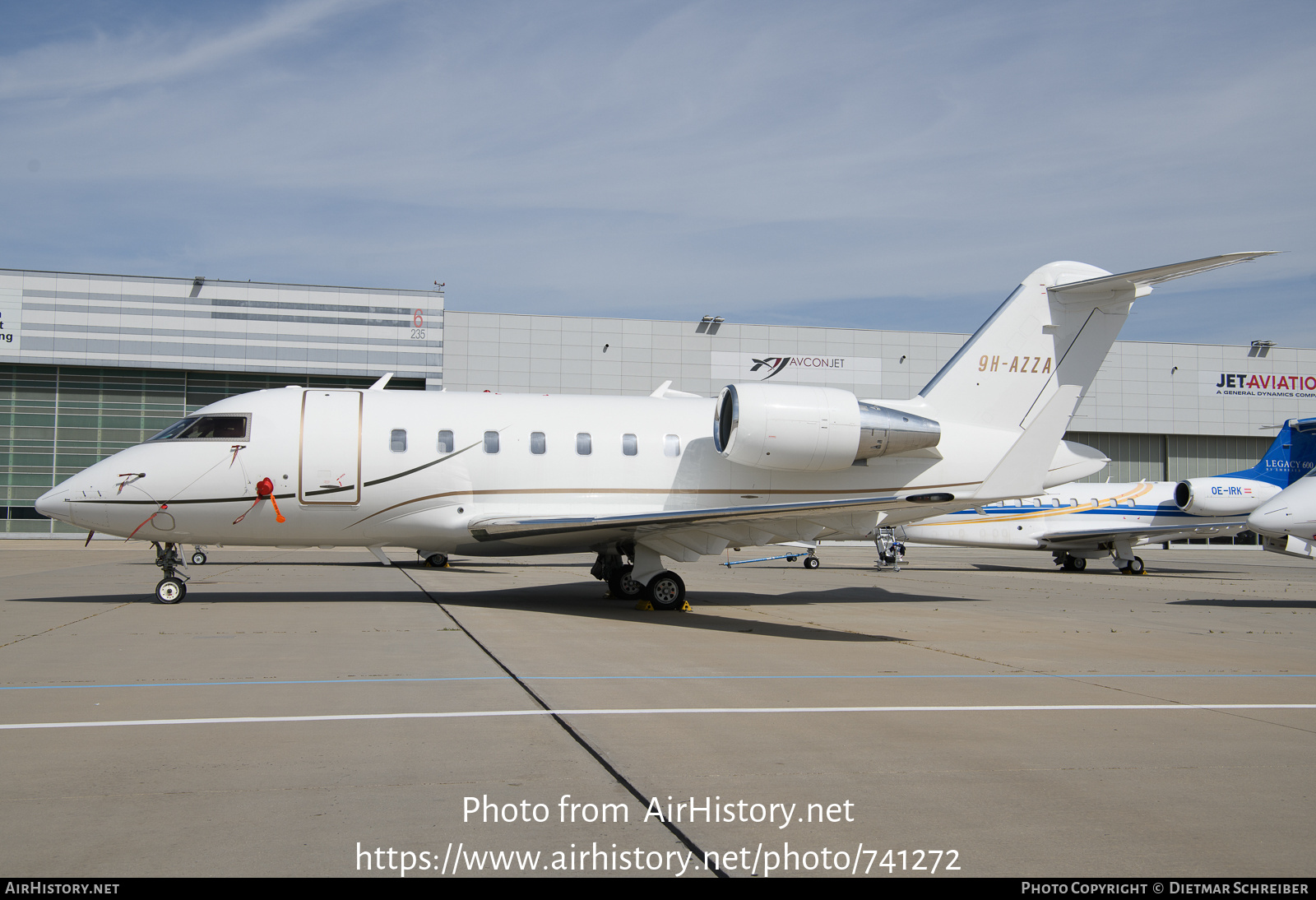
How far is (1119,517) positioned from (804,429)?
23.5m

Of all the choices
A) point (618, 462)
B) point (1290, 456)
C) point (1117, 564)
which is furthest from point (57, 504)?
point (1117, 564)

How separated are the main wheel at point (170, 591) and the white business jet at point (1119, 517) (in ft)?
73.4

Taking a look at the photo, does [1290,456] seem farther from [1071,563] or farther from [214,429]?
[214,429]

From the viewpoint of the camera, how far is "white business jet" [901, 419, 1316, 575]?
31.1 meters

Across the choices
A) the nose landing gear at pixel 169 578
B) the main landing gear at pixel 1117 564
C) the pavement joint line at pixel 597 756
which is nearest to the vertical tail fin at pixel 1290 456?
the main landing gear at pixel 1117 564

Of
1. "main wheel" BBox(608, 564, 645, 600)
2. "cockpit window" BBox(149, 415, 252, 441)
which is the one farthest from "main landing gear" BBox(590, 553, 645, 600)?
"cockpit window" BBox(149, 415, 252, 441)

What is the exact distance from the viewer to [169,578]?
14.7m

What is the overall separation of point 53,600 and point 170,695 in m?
9.91

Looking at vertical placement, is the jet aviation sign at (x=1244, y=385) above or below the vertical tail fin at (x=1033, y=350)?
above

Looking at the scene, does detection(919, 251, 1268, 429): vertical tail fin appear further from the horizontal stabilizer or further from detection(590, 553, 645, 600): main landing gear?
detection(590, 553, 645, 600): main landing gear

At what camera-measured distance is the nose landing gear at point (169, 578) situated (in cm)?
1436

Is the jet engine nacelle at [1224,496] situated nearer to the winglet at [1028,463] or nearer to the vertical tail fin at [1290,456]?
the vertical tail fin at [1290,456]

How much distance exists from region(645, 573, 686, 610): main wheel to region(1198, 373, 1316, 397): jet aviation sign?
183ft

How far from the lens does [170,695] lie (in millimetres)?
7344
